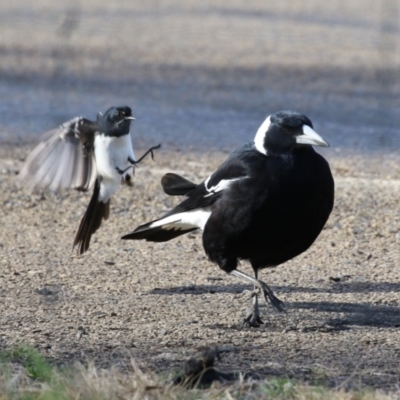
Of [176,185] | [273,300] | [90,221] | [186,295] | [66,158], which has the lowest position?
[186,295]

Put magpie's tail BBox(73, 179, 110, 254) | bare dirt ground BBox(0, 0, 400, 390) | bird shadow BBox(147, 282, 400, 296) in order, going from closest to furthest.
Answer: bare dirt ground BBox(0, 0, 400, 390), bird shadow BBox(147, 282, 400, 296), magpie's tail BBox(73, 179, 110, 254)

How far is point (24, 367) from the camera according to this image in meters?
4.53

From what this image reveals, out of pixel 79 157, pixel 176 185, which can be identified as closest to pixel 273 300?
pixel 176 185

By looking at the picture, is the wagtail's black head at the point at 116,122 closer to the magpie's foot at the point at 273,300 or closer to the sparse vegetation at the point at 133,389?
the magpie's foot at the point at 273,300

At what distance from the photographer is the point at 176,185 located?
651 centimetres

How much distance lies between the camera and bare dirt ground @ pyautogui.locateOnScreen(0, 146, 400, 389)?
16.5ft

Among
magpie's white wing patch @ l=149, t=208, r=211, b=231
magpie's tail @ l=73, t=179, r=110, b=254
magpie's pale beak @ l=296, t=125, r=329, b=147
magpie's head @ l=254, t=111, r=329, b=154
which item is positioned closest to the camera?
magpie's pale beak @ l=296, t=125, r=329, b=147

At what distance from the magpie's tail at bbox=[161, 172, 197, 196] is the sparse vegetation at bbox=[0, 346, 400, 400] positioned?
A: 237cm

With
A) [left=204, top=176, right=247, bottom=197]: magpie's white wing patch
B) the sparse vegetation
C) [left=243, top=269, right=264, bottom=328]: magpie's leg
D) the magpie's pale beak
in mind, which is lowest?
[left=243, top=269, right=264, bottom=328]: magpie's leg

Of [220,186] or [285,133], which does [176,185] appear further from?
[285,133]

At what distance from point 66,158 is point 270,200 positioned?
56.8 inches

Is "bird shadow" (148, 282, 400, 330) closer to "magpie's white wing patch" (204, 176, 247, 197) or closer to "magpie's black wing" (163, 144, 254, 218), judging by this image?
"magpie's black wing" (163, 144, 254, 218)

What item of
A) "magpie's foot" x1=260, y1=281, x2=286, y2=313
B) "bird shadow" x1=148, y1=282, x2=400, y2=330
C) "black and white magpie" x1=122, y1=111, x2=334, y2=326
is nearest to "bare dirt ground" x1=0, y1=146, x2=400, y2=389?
"bird shadow" x1=148, y1=282, x2=400, y2=330

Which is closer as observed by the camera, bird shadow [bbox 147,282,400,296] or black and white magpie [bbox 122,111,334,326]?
black and white magpie [bbox 122,111,334,326]
